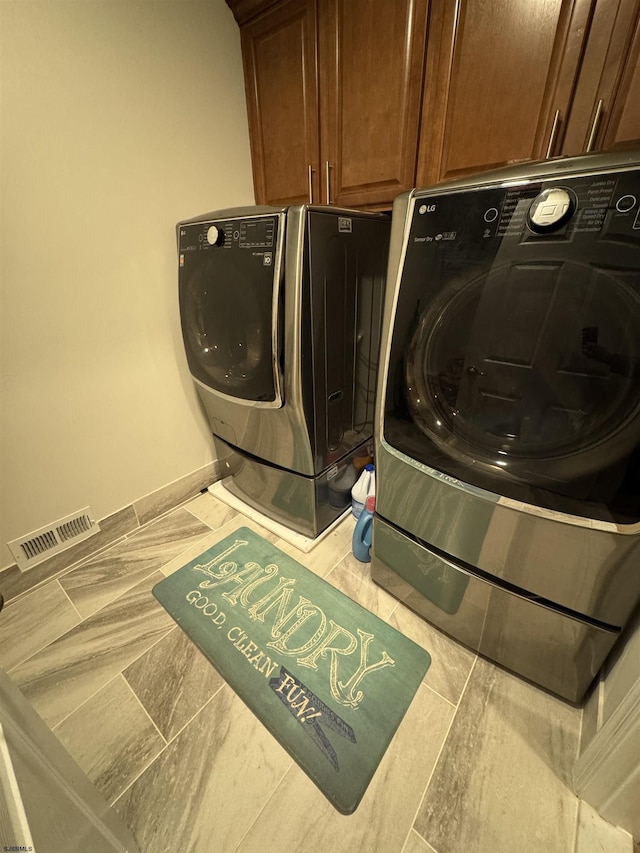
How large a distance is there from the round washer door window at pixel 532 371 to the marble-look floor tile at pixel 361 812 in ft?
2.54

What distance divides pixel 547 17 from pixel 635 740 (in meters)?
1.68

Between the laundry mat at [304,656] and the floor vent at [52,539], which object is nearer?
the laundry mat at [304,656]

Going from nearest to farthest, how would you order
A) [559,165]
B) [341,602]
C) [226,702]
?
[559,165] → [226,702] → [341,602]

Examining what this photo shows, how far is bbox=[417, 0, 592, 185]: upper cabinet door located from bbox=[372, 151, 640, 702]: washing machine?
551 mm

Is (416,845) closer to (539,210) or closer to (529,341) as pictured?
(529,341)

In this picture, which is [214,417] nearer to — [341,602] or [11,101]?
[341,602]

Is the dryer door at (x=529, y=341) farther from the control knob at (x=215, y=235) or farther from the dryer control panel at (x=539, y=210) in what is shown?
the control knob at (x=215, y=235)

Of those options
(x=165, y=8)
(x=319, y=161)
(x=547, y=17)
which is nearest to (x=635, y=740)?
(x=547, y=17)

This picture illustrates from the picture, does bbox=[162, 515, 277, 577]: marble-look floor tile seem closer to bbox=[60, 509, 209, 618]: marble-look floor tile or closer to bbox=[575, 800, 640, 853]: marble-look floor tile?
bbox=[60, 509, 209, 618]: marble-look floor tile

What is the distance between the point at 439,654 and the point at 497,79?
68.3 inches

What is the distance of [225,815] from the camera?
79 cm

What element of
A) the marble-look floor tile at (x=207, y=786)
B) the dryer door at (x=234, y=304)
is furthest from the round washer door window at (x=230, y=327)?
the marble-look floor tile at (x=207, y=786)

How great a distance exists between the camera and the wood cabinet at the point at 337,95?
1109mm

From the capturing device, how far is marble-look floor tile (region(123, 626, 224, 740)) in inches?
37.9
